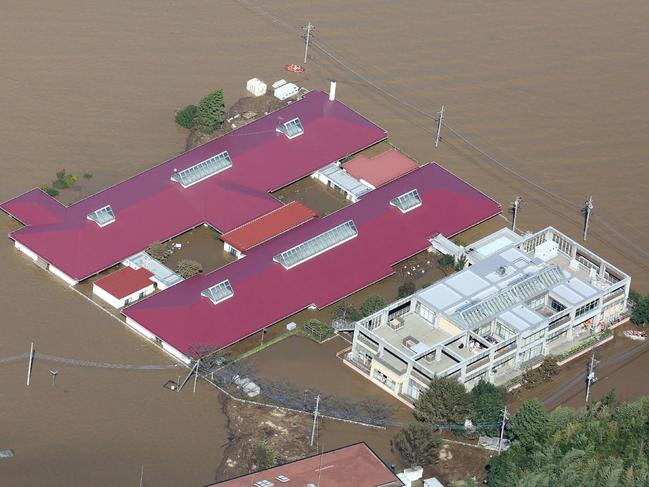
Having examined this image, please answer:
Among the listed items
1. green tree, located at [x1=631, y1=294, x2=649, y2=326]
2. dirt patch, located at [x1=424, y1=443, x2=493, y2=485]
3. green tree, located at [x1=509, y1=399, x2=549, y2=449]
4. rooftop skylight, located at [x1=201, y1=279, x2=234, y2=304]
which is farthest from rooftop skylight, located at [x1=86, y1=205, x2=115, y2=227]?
green tree, located at [x1=631, y1=294, x2=649, y2=326]

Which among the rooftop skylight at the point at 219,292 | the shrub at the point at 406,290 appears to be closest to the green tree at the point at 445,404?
the shrub at the point at 406,290

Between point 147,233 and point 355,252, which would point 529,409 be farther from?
point 147,233

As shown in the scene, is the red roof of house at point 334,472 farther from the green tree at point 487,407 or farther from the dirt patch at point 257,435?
the green tree at point 487,407

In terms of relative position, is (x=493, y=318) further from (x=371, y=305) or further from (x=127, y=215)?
(x=127, y=215)

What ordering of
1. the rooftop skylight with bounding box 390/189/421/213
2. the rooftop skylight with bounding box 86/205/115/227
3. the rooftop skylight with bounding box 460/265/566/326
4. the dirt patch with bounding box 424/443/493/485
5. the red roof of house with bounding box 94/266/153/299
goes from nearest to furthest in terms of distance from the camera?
the dirt patch with bounding box 424/443/493/485, the rooftop skylight with bounding box 460/265/566/326, the red roof of house with bounding box 94/266/153/299, the rooftop skylight with bounding box 86/205/115/227, the rooftop skylight with bounding box 390/189/421/213

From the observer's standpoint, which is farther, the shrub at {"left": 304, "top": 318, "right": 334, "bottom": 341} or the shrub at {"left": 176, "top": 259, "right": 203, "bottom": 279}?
the shrub at {"left": 176, "top": 259, "right": 203, "bottom": 279}

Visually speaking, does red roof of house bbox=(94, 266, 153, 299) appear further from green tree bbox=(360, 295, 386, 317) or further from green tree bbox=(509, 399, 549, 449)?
green tree bbox=(509, 399, 549, 449)

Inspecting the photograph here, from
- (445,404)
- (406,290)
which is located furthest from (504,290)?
(445,404)
